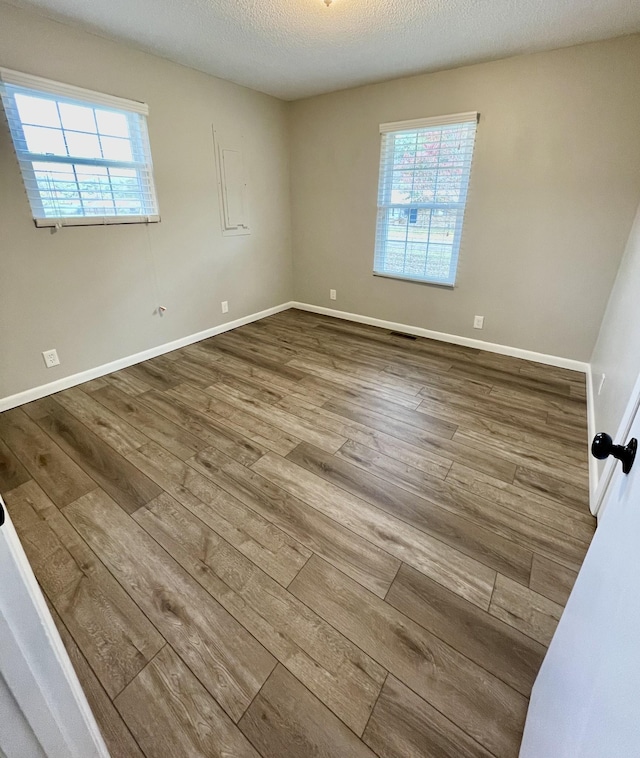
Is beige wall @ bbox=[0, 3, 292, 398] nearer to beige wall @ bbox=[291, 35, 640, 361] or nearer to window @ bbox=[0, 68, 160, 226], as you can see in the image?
window @ bbox=[0, 68, 160, 226]

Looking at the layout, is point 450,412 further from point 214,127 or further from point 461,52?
point 214,127

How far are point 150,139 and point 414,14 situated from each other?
211 centimetres

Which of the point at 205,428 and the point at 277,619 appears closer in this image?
the point at 277,619

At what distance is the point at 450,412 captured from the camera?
8.42 ft

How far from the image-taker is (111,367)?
3.14 metres

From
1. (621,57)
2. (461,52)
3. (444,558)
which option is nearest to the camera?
(444,558)

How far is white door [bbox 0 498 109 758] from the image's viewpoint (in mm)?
468

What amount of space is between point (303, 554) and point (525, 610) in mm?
845

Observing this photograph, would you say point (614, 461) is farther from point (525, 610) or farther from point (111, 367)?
point (111, 367)

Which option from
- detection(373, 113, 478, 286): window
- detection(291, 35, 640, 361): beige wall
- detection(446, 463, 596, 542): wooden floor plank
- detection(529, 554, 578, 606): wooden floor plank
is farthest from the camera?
detection(373, 113, 478, 286): window

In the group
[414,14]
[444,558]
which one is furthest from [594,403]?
[414,14]

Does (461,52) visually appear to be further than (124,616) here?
Yes

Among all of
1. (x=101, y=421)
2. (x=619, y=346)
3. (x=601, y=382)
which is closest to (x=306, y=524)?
(x=101, y=421)

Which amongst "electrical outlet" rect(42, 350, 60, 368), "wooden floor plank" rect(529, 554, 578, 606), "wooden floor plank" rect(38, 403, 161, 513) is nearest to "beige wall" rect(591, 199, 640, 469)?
"wooden floor plank" rect(529, 554, 578, 606)
